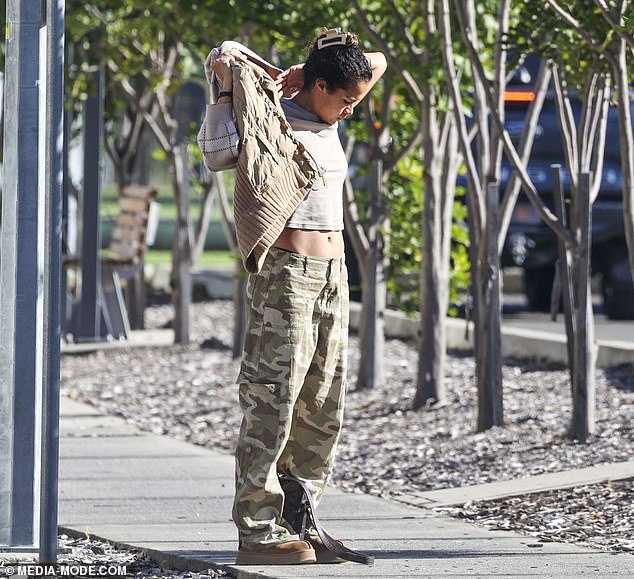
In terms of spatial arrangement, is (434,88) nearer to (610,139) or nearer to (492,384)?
(492,384)

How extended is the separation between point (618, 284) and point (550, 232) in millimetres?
1042

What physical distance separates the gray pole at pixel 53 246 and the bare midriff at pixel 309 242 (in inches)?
27.9

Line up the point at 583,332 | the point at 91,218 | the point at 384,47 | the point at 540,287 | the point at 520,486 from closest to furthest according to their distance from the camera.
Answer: the point at 520,486
the point at 583,332
the point at 384,47
the point at 91,218
the point at 540,287

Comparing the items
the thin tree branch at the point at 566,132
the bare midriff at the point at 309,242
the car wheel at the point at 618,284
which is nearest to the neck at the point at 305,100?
the bare midriff at the point at 309,242

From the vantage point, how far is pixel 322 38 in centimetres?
473

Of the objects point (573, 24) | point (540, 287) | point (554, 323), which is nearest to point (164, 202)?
point (540, 287)

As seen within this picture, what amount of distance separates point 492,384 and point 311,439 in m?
2.87

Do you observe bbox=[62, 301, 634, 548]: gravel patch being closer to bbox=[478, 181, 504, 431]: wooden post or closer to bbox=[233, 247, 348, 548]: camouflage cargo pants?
bbox=[478, 181, 504, 431]: wooden post

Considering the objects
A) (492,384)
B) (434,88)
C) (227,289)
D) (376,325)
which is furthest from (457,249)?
(227,289)

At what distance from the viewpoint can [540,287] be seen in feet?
51.8

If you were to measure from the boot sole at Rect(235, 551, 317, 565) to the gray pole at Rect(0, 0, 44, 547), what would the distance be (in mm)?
689

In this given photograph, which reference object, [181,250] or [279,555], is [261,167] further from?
[181,250]

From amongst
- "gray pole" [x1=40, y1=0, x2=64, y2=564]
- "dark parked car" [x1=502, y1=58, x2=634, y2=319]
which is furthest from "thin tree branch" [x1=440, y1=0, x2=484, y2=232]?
"dark parked car" [x1=502, y1=58, x2=634, y2=319]

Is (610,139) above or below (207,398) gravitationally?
above
